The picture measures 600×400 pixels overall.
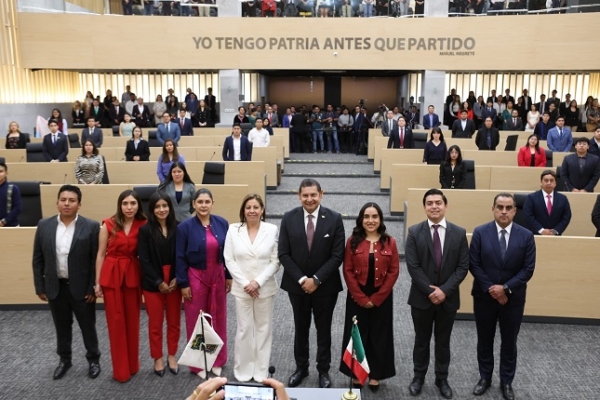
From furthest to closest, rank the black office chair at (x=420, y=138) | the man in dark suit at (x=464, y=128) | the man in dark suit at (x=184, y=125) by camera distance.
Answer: the man in dark suit at (x=184, y=125), the man in dark suit at (x=464, y=128), the black office chair at (x=420, y=138)

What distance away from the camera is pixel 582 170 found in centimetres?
786

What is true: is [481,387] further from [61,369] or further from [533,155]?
[533,155]

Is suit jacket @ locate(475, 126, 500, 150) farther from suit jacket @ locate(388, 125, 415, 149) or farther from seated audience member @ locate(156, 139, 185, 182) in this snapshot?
seated audience member @ locate(156, 139, 185, 182)

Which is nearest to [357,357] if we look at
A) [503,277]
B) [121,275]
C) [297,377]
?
[297,377]

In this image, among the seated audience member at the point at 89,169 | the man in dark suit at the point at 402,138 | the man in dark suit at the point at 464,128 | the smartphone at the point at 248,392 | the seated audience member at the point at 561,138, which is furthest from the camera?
the man in dark suit at the point at 464,128

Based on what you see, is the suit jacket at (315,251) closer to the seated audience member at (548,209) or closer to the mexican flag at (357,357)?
the mexican flag at (357,357)

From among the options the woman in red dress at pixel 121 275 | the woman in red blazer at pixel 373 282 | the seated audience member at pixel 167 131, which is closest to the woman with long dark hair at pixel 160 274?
the woman in red dress at pixel 121 275

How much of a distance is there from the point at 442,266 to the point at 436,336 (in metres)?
0.57

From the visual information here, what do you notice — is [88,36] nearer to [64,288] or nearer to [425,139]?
[425,139]

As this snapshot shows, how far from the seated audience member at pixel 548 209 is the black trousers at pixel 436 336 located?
2591 mm

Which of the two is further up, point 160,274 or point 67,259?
point 67,259

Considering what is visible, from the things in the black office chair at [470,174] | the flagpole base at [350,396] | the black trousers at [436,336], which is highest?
the black office chair at [470,174]

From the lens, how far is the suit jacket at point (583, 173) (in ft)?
25.7

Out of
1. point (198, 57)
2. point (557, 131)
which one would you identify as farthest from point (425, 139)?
point (198, 57)
